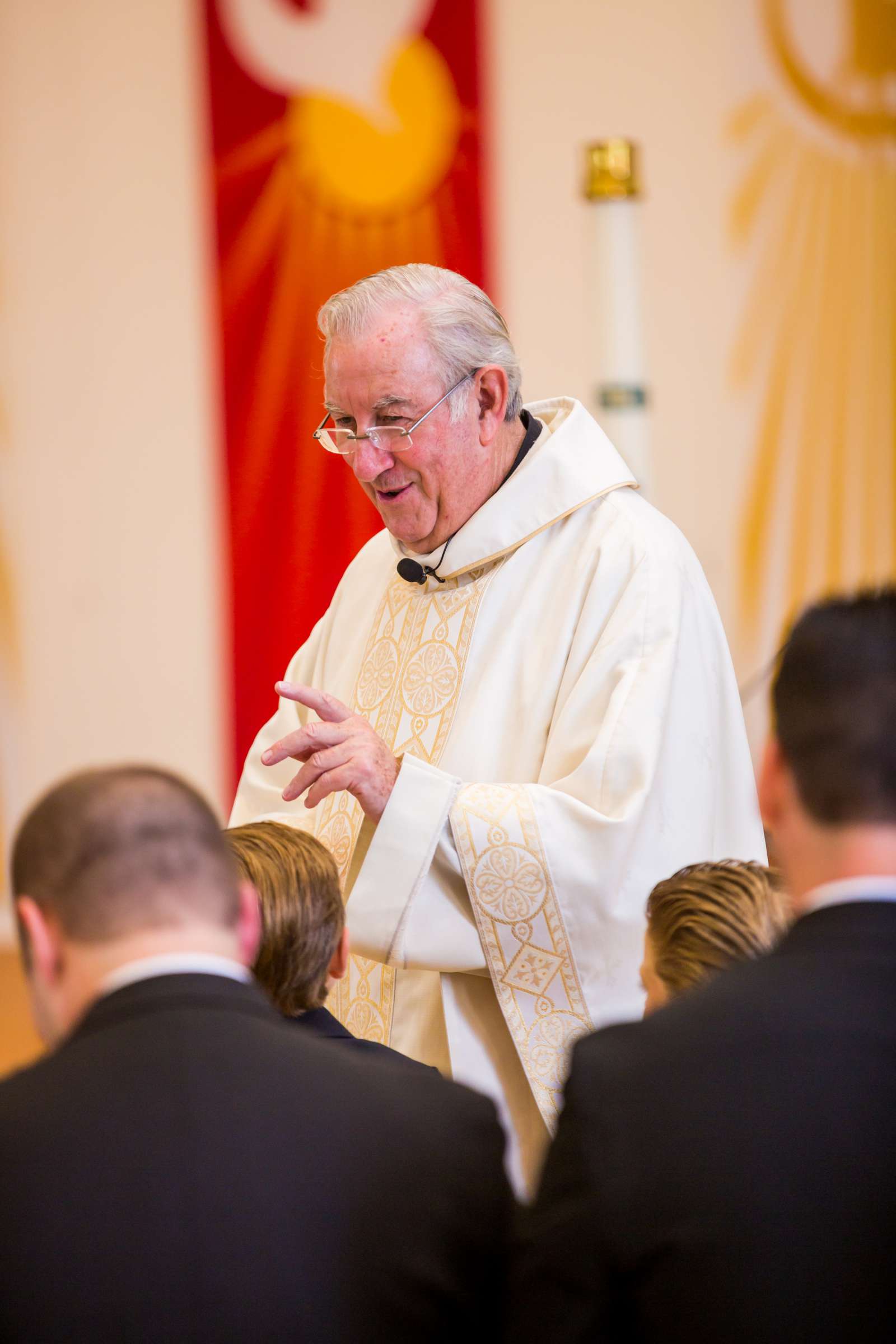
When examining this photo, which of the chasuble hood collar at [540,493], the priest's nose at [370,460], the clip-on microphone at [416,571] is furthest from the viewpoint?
the clip-on microphone at [416,571]

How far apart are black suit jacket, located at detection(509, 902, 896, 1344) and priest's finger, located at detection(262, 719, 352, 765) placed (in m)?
1.35

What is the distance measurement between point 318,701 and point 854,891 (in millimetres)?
1424

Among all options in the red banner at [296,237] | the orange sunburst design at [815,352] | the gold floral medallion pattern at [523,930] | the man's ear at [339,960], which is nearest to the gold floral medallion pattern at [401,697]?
the gold floral medallion pattern at [523,930]

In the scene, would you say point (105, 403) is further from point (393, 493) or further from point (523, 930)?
point (523, 930)

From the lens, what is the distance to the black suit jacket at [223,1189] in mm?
1345

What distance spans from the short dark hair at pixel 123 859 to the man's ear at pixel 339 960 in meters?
0.80

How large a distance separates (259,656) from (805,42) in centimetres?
331

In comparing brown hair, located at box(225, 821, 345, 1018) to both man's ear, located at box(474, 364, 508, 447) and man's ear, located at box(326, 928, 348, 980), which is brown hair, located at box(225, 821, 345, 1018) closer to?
man's ear, located at box(326, 928, 348, 980)

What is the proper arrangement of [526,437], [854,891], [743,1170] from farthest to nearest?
[526,437] < [854,891] < [743,1170]

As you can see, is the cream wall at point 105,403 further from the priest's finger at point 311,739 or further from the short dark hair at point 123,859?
the short dark hair at point 123,859

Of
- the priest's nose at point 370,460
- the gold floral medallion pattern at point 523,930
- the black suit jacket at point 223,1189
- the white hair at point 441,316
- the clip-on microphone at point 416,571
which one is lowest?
the gold floral medallion pattern at point 523,930

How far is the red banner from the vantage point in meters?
6.37

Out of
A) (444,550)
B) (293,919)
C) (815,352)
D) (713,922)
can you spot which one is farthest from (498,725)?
(815,352)

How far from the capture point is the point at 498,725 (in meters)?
3.14
